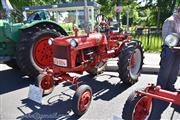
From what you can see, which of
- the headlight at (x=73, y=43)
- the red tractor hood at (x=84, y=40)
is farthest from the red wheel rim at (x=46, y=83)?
the headlight at (x=73, y=43)

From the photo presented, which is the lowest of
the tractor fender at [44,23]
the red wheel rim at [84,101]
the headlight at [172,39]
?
the red wheel rim at [84,101]

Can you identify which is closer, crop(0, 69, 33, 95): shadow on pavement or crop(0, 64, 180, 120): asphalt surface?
crop(0, 64, 180, 120): asphalt surface

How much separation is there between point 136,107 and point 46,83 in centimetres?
232

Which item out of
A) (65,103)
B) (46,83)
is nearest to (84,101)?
(65,103)

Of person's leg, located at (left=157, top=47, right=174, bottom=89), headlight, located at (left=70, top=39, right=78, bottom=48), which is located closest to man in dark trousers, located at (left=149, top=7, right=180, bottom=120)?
person's leg, located at (left=157, top=47, right=174, bottom=89)

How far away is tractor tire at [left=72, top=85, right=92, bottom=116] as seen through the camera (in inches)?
170

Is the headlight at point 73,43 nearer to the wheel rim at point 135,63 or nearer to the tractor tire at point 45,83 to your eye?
the tractor tire at point 45,83

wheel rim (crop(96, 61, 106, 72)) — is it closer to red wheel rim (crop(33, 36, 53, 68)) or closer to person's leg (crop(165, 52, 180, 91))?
red wheel rim (crop(33, 36, 53, 68))

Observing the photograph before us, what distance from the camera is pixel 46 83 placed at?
5.32 metres

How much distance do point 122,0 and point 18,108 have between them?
26152 mm

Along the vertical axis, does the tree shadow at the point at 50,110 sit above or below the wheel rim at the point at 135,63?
below

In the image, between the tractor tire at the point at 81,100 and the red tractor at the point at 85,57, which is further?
the red tractor at the point at 85,57

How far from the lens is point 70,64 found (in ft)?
16.4

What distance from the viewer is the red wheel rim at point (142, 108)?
3.47 meters
